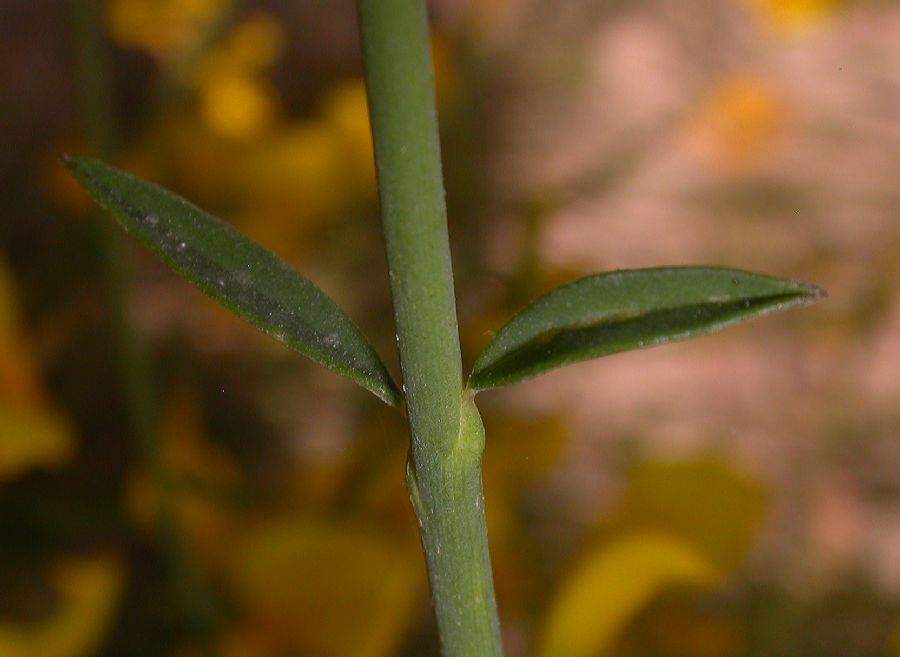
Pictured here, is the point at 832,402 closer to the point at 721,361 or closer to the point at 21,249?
the point at 721,361

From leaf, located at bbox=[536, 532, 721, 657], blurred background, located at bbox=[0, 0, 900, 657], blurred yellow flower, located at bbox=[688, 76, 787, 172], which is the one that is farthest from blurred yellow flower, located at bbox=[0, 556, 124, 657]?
blurred yellow flower, located at bbox=[688, 76, 787, 172]

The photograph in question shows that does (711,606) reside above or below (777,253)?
below

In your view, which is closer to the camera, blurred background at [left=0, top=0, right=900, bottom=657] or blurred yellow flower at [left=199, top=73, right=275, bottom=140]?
blurred background at [left=0, top=0, right=900, bottom=657]

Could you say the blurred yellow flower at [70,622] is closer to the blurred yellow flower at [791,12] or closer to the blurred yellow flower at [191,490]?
the blurred yellow flower at [191,490]

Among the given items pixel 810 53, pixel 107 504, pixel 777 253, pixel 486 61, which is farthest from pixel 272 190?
pixel 810 53

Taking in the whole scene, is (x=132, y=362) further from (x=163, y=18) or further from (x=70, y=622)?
(x=163, y=18)

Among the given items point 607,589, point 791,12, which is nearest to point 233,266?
point 607,589

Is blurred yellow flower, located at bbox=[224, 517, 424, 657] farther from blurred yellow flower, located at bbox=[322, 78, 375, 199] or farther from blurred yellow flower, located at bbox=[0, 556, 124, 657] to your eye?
blurred yellow flower, located at bbox=[322, 78, 375, 199]
